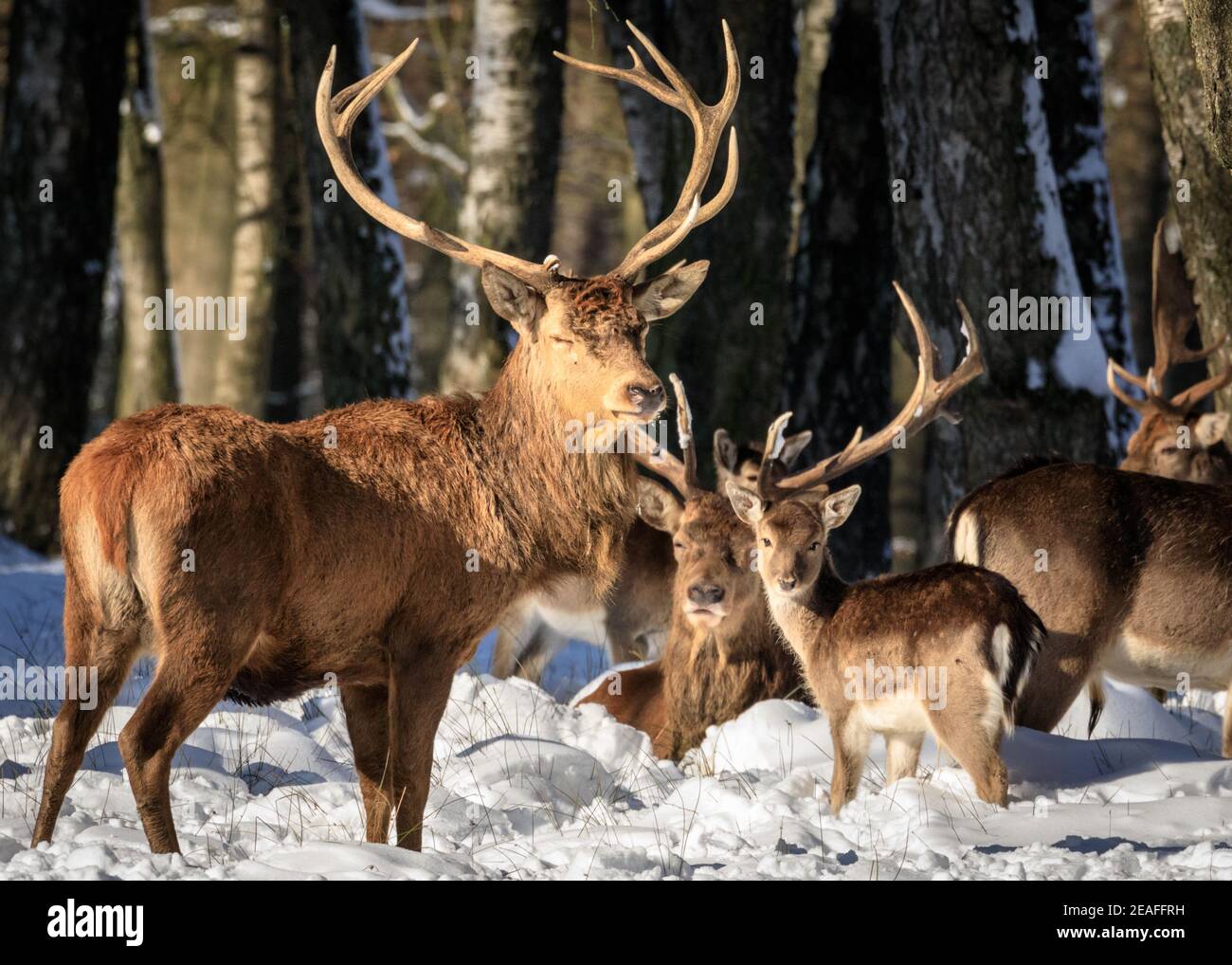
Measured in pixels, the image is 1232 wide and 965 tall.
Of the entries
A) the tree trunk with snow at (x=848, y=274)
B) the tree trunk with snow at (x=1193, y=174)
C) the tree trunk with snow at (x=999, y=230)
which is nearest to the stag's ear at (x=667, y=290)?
the tree trunk with snow at (x=999, y=230)

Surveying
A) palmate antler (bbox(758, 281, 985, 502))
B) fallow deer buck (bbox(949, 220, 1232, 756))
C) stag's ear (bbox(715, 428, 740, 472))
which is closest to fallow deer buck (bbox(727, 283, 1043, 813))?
palmate antler (bbox(758, 281, 985, 502))

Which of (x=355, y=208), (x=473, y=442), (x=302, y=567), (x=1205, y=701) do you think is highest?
(x=355, y=208)

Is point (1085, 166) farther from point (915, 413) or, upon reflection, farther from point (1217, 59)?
point (1217, 59)

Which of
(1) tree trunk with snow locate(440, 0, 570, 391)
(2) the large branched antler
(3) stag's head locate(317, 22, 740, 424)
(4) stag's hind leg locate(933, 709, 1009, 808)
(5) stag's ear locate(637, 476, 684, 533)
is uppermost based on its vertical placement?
(1) tree trunk with snow locate(440, 0, 570, 391)

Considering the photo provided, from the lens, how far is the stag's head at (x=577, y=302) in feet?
20.4

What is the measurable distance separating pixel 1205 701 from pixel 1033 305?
2.27 metres

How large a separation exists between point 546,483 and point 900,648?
1.41 m

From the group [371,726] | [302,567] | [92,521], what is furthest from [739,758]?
[92,521]

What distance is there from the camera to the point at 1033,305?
31.2 feet

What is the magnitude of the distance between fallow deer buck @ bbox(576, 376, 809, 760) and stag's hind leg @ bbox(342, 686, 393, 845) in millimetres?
2139

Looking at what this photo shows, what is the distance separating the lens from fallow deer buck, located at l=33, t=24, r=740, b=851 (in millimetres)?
5191

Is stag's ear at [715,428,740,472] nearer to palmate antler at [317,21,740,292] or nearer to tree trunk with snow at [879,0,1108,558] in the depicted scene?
tree trunk with snow at [879,0,1108,558]

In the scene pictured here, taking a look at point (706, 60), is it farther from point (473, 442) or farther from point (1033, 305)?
point (473, 442)

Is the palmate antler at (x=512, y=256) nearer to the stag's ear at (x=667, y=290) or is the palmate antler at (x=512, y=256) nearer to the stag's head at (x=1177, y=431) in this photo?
the stag's ear at (x=667, y=290)
